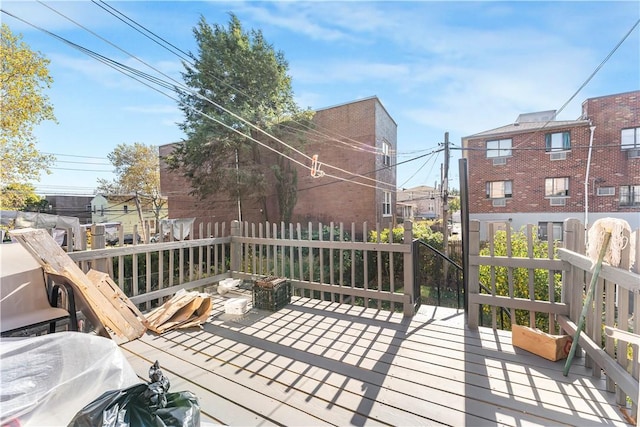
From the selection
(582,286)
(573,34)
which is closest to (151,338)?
(582,286)

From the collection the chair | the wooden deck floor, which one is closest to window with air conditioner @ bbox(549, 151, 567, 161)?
the wooden deck floor

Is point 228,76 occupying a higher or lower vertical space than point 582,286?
higher

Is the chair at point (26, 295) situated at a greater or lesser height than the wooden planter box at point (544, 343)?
greater

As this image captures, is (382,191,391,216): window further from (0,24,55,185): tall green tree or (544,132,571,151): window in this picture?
(0,24,55,185): tall green tree

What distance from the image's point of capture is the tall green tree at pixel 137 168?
2153 cm

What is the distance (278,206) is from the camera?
44.0 feet

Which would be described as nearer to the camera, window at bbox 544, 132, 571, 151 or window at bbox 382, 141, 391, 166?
window at bbox 382, 141, 391, 166

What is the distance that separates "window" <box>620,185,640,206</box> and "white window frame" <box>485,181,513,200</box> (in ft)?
15.3

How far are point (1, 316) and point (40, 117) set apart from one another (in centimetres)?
862

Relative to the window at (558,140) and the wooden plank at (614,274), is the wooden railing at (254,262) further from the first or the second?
the window at (558,140)

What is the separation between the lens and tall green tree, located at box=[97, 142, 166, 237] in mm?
21531

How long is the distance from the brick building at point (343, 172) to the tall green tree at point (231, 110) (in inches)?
48.9

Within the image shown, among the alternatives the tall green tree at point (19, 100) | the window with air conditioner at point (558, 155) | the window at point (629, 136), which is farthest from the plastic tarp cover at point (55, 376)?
the window at point (629, 136)

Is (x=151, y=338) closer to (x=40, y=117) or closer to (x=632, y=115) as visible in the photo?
(x=40, y=117)
